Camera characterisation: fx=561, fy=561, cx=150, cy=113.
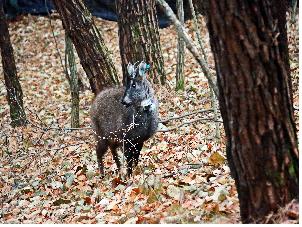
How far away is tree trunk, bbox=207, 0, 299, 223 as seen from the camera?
13.0ft

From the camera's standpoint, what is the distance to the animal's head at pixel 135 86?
7.91 meters

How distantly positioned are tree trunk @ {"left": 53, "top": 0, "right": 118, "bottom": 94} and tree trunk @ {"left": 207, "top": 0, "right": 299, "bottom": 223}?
499cm

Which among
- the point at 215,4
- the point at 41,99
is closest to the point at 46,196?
the point at 215,4

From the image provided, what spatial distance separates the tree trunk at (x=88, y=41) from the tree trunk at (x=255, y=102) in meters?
4.99

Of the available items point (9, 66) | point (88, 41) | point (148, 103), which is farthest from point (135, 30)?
point (9, 66)

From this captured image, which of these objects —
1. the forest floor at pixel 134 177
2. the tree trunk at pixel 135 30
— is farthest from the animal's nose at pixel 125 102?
the tree trunk at pixel 135 30

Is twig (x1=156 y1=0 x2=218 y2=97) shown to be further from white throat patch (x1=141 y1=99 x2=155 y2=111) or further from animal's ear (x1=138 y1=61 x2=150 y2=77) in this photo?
white throat patch (x1=141 y1=99 x2=155 y2=111)

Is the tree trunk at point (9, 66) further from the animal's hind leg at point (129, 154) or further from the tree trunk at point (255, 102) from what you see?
the tree trunk at point (255, 102)

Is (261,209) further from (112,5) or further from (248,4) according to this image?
(112,5)

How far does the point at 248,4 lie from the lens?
12.8 feet

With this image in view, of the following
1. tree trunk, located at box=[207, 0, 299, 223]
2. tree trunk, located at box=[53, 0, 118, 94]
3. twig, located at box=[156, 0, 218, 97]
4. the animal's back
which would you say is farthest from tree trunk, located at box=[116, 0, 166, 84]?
tree trunk, located at box=[207, 0, 299, 223]

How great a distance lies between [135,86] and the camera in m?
7.98

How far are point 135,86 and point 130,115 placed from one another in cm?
43

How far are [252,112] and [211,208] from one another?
1463 millimetres
